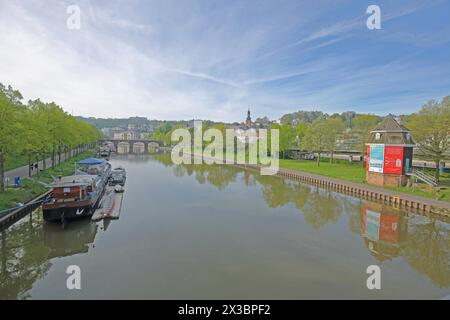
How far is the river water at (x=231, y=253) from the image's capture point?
11562mm

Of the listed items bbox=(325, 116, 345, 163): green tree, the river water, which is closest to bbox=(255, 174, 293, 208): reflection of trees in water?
the river water

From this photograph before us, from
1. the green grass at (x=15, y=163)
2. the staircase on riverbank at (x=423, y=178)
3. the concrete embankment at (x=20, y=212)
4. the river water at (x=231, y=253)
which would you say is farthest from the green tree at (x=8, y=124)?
the staircase on riverbank at (x=423, y=178)

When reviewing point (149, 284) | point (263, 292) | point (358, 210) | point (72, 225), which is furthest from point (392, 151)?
point (72, 225)

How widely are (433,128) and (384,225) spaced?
1670cm

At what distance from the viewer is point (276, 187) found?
36438mm

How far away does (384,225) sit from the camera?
20.9 m

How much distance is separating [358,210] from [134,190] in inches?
954

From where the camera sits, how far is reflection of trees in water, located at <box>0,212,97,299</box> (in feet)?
39.5

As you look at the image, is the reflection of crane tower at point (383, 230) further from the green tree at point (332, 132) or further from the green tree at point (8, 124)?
the green tree at point (332, 132)

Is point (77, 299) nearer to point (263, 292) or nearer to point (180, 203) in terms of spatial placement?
point (263, 292)

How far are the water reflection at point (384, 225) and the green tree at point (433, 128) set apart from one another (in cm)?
1116

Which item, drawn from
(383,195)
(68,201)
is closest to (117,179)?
(68,201)

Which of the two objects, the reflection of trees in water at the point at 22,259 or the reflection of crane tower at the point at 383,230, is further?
the reflection of crane tower at the point at 383,230

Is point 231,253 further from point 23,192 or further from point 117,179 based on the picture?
point 117,179
